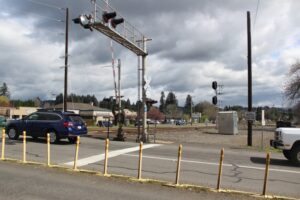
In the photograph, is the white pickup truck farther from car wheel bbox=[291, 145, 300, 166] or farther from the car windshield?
the car windshield

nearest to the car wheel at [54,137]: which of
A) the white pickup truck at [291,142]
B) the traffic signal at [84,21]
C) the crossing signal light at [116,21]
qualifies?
the traffic signal at [84,21]

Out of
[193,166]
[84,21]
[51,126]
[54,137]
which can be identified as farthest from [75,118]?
[193,166]

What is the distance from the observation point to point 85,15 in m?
20.6

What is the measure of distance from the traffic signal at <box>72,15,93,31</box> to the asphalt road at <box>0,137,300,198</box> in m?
5.55

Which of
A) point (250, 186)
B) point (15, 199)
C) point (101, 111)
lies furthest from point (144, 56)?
point (101, 111)

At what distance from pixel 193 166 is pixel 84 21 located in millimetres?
8852

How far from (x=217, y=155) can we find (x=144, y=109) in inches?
344

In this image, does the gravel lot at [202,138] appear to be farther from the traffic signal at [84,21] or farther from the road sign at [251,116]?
the traffic signal at [84,21]

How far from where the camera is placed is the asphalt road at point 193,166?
11898 millimetres

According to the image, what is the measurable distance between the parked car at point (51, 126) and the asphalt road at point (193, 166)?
2.79m

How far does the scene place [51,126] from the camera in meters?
23.1

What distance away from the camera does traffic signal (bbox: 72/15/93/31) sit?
64.9 ft

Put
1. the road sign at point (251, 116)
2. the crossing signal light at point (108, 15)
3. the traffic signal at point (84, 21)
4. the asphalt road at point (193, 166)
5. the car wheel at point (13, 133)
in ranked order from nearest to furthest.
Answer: the asphalt road at point (193, 166), the traffic signal at point (84, 21), the crossing signal light at point (108, 15), the car wheel at point (13, 133), the road sign at point (251, 116)

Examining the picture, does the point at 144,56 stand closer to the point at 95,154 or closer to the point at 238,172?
the point at 95,154
